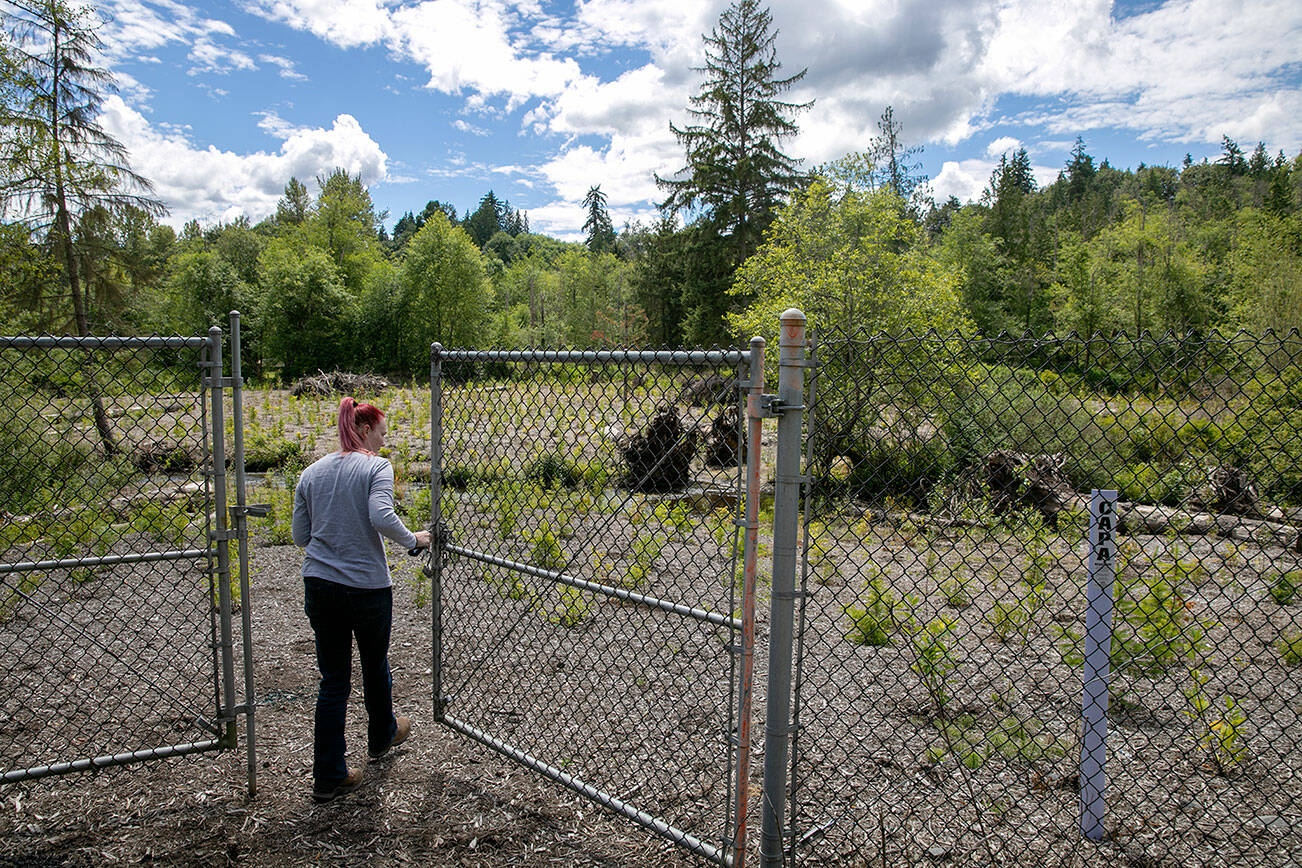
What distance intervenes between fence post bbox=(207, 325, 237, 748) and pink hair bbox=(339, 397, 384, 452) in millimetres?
492

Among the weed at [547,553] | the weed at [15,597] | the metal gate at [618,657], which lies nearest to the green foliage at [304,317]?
the weed at [15,597]

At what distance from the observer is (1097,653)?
2.74m

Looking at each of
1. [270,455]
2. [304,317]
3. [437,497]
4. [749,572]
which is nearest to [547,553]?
[437,497]

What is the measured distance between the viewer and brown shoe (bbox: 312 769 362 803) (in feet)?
10.8

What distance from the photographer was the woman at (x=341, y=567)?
3260 mm

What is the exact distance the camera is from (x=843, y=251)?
45.8 feet

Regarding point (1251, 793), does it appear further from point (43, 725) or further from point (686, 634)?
point (43, 725)

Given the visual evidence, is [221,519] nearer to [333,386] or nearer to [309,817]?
[309,817]

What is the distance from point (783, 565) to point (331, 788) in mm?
2427

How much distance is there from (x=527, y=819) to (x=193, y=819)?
1.45m

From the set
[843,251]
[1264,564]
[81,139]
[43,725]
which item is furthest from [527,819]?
[81,139]

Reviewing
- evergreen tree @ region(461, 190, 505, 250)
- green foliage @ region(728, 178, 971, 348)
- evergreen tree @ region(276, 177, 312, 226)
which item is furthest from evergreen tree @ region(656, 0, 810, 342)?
evergreen tree @ region(461, 190, 505, 250)

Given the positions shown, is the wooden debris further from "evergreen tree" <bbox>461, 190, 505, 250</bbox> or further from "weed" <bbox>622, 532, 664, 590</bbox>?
"evergreen tree" <bbox>461, 190, 505, 250</bbox>

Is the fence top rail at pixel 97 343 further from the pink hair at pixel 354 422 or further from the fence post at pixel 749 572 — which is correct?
the fence post at pixel 749 572
